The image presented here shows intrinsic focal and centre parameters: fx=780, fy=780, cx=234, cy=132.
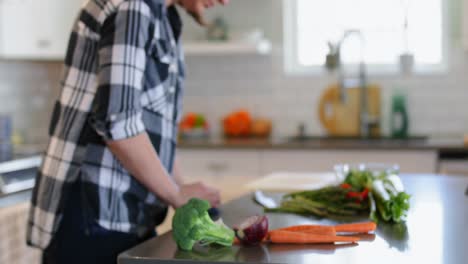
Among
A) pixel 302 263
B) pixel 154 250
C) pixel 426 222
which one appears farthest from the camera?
pixel 426 222

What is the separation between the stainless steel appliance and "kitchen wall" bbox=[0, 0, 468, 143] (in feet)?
5.13

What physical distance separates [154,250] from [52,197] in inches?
21.9

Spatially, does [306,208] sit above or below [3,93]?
below

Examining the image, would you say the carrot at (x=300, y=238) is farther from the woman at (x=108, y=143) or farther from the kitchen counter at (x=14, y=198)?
the kitchen counter at (x=14, y=198)

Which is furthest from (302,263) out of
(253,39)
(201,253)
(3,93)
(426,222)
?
(3,93)

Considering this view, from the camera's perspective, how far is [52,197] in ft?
6.35

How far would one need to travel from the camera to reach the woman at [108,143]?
5.86 feet

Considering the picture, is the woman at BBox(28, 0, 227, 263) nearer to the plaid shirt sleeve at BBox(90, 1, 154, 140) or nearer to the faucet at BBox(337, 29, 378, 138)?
the plaid shirt sleeve at BBox(90, 1, 154, 140)

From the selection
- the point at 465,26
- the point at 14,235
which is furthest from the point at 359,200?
the point at 465,26

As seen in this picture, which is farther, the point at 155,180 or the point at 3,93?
the point at 3,93

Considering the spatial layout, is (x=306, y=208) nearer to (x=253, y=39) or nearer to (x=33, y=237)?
(x=33, y=237)

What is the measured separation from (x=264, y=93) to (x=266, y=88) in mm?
34

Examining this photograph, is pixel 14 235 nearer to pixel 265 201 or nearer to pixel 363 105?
Answer: pixel 265 201

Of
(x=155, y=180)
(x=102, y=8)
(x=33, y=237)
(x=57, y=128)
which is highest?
(x=102, y=8)
